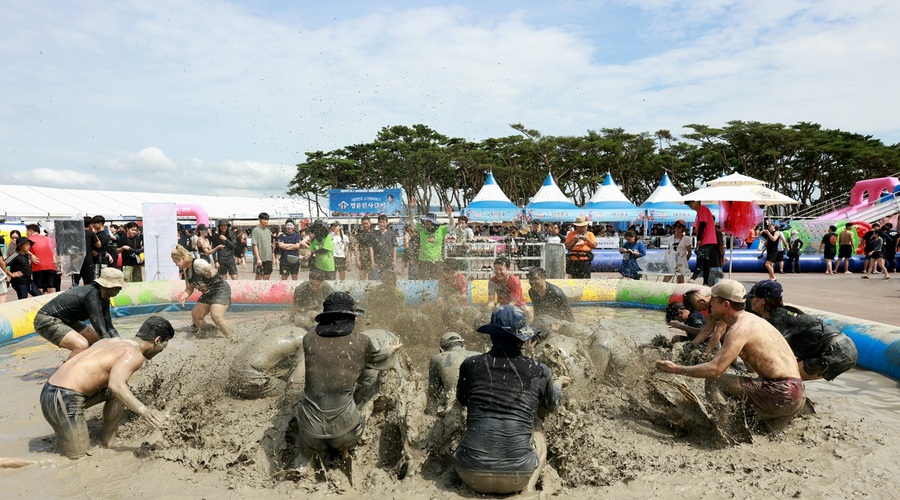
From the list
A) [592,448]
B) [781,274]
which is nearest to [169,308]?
[592,448]

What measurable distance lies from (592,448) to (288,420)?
2.46 meters

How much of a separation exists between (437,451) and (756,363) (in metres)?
2.60

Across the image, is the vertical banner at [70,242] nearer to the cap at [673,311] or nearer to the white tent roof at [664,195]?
the cap at [673,311]

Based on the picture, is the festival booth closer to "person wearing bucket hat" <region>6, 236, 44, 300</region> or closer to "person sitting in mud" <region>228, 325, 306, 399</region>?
"person wearing bucket hat" <region>6, 236, 44, 300</region>

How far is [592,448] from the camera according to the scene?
4.57m

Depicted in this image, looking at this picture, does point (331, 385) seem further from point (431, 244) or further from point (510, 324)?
point (431, 244)

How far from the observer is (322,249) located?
36.3ft

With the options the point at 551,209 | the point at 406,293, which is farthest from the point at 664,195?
the point at 406,293

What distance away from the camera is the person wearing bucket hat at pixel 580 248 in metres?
12.0

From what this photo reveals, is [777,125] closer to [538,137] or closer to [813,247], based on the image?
[538,137]

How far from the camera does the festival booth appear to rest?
2712 centimetres

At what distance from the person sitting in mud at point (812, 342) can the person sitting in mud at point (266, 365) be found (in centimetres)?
463

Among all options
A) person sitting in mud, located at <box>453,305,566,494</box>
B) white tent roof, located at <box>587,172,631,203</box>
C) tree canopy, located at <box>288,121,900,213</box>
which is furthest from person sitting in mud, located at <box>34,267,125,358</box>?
tree canopy, located at <box>288,121,900,213</box>

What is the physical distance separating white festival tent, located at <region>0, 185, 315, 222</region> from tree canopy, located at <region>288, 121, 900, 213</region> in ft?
25.5
